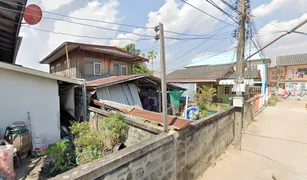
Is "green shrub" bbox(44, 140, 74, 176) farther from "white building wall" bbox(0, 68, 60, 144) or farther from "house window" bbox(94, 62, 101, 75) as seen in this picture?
"house window" bbox(94, 62, 101, 75)

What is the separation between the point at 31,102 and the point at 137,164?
4.93 m

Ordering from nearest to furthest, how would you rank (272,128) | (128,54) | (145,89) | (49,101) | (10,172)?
(10,172) < (49,101) < (272,128) < (128,54) < (145,89)

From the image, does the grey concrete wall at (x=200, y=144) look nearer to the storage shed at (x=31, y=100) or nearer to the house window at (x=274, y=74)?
the storage shed at (x=31, y=100)

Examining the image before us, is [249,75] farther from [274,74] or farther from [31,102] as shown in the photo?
[274,74]

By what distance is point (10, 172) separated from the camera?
348 cm

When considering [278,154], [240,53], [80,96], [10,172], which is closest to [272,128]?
[278,154]

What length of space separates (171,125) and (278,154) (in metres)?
5.20

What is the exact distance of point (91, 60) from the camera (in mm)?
9945

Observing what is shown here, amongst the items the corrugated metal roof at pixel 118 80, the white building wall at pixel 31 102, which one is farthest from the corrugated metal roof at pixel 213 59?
the white building wall at pixel 31 102

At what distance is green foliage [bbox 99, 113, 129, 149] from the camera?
4.64 metres

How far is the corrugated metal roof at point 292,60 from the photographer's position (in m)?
24.4

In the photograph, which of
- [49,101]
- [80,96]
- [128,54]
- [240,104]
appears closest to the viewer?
[49,101]

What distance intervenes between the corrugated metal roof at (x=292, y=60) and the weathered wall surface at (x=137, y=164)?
31.0m

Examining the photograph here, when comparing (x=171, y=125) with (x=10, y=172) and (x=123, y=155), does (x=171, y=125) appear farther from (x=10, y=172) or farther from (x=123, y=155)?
(x=10, y=172)
